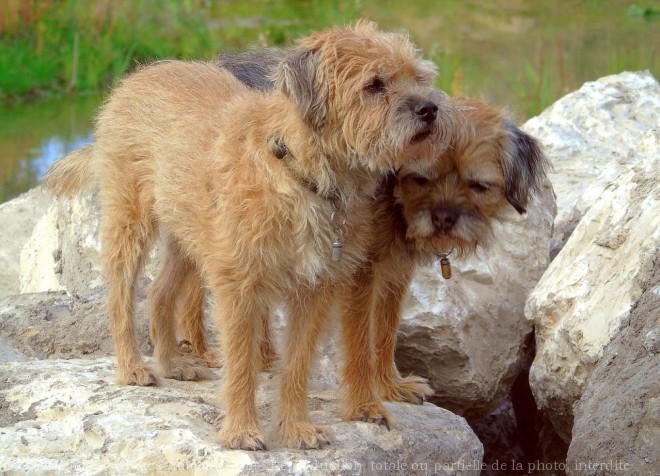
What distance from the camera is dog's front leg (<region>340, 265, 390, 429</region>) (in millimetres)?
5828

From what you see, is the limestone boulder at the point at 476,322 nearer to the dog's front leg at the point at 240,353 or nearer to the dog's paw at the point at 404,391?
the dog's paw at the point at 404,391

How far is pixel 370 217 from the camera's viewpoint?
5.48 meters

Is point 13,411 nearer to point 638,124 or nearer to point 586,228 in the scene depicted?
point 586,228

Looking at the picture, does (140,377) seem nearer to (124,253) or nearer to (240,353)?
(124,253)

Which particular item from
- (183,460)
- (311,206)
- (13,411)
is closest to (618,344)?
(311,206)

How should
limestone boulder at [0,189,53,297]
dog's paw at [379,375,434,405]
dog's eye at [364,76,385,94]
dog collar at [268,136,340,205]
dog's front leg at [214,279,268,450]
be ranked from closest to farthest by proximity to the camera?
dog's eye at [364,76,385,94] < dog collar at [268,136,340,205] < dog's front leg at [214,279,268,450] < dog's paw at [379,375,434,405] < limestone boulder at [0,189,53,297]

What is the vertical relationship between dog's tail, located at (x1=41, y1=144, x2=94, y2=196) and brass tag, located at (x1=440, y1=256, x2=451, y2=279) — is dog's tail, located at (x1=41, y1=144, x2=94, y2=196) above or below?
above

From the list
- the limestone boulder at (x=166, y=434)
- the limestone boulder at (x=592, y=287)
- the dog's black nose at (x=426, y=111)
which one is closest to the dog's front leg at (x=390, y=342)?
the limestone boulder at (x=166, y=434)

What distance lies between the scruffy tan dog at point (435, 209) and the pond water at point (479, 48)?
4241 millimetres

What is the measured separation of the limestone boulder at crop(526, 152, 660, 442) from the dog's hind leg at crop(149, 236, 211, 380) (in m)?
2.03

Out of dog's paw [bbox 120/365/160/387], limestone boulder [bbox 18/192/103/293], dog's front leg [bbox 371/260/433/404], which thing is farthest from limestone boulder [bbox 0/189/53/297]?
dog's front leg [bbox 371/260/433/404]

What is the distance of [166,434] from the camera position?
5172 millimetres

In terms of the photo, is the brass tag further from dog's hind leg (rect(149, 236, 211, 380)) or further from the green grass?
the green grass

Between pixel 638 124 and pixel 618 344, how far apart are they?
409cm
